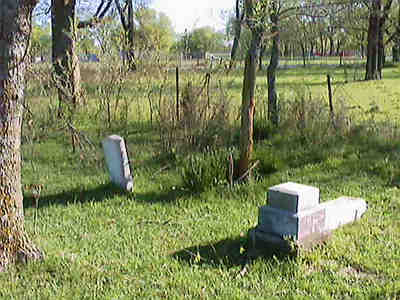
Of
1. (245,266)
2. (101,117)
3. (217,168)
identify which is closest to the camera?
(245,266)

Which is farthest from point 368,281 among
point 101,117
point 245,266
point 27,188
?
point 101,117

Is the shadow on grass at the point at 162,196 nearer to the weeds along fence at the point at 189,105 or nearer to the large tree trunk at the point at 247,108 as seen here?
the large tree trunk at the point at 247,108

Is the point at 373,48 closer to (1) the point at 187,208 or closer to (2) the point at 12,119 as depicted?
(1) the point at 187,208

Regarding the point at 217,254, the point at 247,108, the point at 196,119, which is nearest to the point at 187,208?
the point at 217,254

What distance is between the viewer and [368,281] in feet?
11.9

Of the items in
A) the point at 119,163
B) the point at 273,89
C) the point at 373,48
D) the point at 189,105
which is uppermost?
the point at 373,48

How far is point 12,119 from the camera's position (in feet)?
12.0

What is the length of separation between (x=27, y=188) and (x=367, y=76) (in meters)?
24.0

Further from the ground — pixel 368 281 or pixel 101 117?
pixel 101 117

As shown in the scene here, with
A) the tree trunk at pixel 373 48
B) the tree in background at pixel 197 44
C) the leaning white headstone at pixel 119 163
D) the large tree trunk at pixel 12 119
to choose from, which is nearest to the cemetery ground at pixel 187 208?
the leaning white headstone at pixel 119 163

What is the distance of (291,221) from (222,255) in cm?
71

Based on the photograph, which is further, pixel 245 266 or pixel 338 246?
pixel 338 246

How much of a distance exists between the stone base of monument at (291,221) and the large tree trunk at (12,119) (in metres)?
2.08

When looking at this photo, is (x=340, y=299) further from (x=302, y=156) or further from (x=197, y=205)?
(x=302, y=156)
